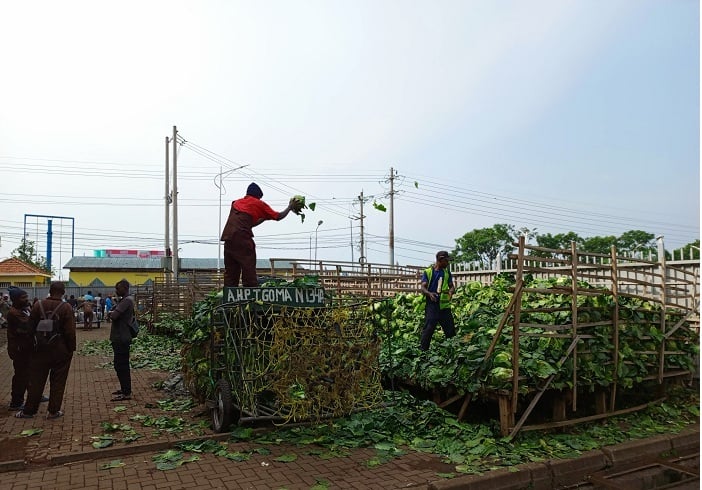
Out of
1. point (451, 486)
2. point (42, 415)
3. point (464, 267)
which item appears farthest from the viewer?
point (464, 267)

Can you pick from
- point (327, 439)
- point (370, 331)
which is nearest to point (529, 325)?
point (370, 331)

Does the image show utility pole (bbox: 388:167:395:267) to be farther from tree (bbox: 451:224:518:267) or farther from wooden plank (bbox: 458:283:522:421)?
wooden plank (bbox: 458:283:522:421)

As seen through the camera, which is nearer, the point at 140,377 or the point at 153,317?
the point at 140,377

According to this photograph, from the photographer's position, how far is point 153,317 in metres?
19.8

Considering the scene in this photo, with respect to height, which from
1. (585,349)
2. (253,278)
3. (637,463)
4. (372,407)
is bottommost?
(637,463)

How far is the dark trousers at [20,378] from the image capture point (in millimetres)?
7316

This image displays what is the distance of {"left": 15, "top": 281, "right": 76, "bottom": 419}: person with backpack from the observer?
22.1ft

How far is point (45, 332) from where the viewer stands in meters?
6.69

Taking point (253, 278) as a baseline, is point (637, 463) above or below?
below

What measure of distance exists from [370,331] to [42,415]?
4.74 meters

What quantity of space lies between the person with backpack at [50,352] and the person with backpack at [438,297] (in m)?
4.90

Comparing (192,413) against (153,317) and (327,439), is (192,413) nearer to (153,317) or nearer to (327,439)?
(327,439)

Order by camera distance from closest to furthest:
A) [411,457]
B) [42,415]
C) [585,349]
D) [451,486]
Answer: [451,486]
[411,457]
[585,349]
[42,415]

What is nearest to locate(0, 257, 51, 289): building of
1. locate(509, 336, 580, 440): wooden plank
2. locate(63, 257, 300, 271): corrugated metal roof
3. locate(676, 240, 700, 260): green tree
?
locate(63, 257, 300, 271): corrugated metal roof
